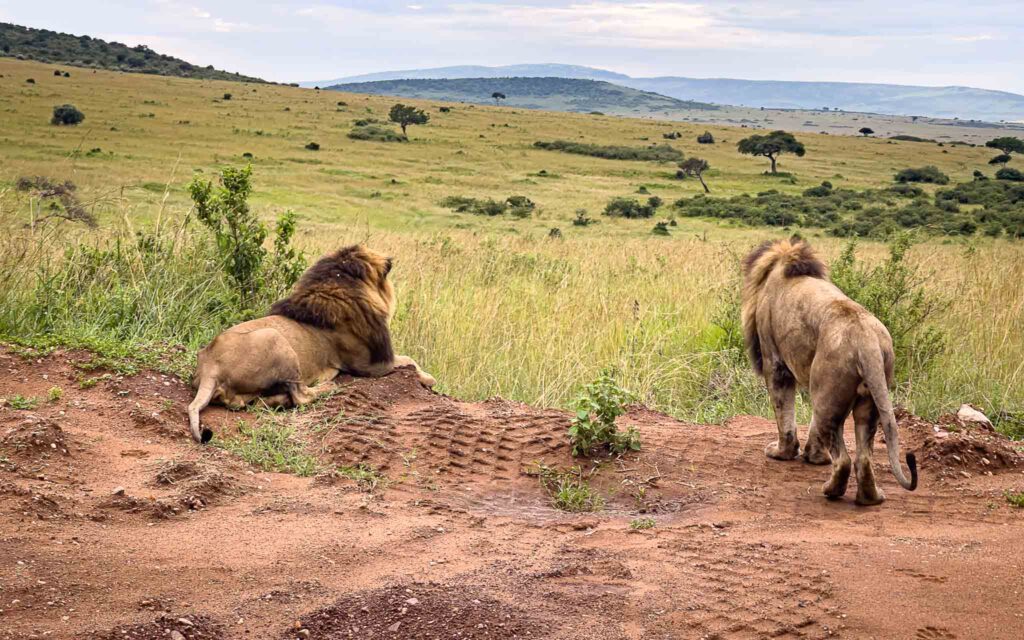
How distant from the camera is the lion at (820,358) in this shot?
523cm

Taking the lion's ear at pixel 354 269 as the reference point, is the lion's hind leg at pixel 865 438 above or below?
below

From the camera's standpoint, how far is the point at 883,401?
5.09 metres

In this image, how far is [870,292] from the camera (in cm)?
903

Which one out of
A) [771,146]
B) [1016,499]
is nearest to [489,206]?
[1016,499]

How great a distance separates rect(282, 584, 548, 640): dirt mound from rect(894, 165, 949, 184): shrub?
4469cm

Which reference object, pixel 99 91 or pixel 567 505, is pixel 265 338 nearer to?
pixel 567 505

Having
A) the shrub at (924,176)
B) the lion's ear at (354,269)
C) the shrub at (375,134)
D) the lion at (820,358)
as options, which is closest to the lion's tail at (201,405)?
the lion's ear at (354,269)

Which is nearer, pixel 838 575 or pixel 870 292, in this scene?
pixel 838 575

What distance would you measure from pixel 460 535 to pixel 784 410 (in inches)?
92.6

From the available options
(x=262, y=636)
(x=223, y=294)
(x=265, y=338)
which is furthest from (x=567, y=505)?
(x=223, y=294)

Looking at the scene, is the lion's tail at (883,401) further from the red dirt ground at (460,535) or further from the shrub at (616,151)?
the shrub at (616,151)

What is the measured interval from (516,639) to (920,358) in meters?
6.14

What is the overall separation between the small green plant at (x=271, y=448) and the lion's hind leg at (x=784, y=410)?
9.44 feet

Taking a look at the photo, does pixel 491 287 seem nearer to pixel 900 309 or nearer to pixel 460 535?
pixel 900 309
